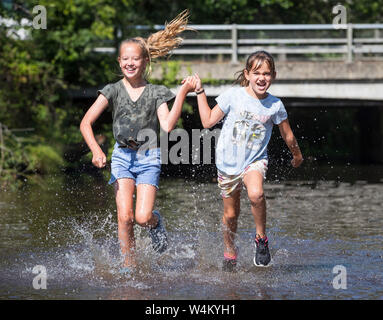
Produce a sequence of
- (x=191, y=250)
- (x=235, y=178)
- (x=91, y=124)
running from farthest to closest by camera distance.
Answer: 1. (x=191, y=250)
2. (x=235, y=178)
3. (x=91, y=124)

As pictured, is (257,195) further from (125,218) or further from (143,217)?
(125,218)

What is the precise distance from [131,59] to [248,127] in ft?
3.60

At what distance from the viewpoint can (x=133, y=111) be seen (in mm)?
7328

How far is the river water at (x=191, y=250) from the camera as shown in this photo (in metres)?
6.79

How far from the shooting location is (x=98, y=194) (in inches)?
557

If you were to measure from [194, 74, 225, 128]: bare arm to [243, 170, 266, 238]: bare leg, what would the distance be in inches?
21.0

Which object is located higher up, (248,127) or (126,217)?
(248,127)

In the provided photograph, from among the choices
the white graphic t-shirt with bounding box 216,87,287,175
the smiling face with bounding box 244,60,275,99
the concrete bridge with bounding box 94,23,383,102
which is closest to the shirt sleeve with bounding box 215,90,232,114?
the white graphic t-shirt with bounding box 216,87,287,175

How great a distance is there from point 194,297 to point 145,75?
2.08 meters

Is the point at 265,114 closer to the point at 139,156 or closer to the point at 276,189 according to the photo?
the point at 139,156

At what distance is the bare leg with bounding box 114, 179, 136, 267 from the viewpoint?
7.32m

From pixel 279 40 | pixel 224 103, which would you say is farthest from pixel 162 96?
pixel 279 40

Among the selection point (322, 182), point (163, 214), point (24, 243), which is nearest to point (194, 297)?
point (24, 243)

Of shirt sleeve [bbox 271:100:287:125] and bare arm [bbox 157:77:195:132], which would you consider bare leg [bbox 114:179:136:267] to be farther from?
shirt sleeve [bbox 271:100:287:125]
